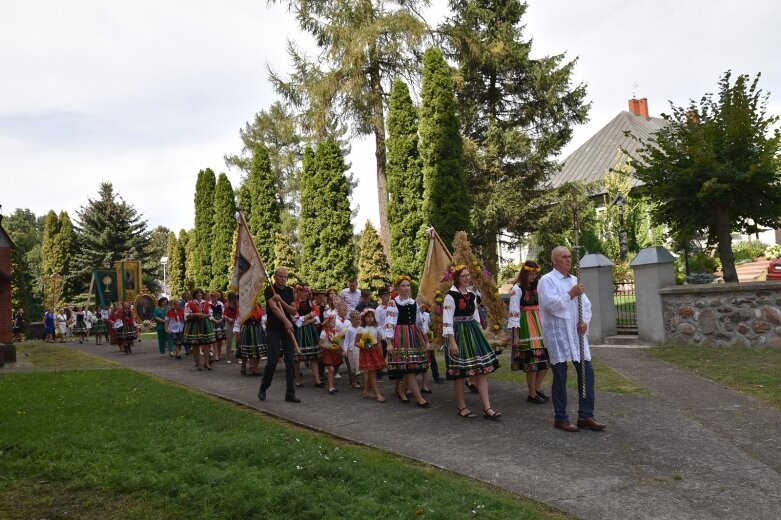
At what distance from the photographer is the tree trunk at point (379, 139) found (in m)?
27.8

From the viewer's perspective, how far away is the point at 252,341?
13648 millimetres

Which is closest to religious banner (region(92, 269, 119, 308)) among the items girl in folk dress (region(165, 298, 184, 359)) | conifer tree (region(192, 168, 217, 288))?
conifer tree (region(192, 168, 217, 288))

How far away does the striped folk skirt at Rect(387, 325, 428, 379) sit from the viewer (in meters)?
9.33

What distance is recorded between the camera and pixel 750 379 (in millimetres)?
9695

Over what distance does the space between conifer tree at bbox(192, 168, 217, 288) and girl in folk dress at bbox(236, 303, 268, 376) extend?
28.3 meters

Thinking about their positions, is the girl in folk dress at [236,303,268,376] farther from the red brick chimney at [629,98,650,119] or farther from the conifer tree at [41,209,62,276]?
the red brick chimney at [629,98,650,119]

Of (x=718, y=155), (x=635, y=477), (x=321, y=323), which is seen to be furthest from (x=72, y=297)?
(x=635, y=477)

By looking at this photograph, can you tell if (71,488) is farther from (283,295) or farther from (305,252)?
(305,252)

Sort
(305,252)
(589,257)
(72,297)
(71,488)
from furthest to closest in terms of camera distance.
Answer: (72,297) < (305,252) < (589,257) < (71,488)

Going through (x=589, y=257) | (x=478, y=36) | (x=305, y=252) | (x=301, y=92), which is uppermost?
(x=478, y=36)

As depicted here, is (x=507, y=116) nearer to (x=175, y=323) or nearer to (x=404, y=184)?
(x=404, y=184)

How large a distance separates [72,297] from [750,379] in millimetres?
54549

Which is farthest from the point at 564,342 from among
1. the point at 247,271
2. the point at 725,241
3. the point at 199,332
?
the point at 199,332

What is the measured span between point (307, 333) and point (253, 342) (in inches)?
76.0
